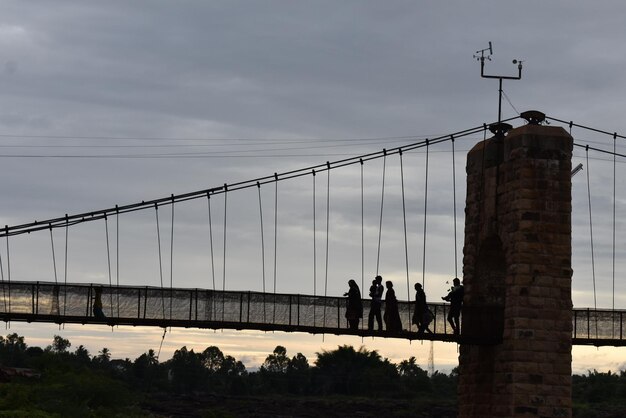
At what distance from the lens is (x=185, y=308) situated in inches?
1416

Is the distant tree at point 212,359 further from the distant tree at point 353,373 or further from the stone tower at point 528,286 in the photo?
the stone tower at point 528,286

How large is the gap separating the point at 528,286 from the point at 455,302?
117 inches

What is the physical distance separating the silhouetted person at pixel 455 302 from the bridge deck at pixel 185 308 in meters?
0.37

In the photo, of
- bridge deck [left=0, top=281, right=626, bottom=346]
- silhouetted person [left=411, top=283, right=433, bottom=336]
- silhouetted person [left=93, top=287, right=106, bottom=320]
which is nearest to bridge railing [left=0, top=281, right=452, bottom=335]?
bridge deck [left=0, top=281, right=626, bottom=346]

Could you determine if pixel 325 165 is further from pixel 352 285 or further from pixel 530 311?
pixel 530 311

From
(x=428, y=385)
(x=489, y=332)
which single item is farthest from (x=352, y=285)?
(x=428, y=385)

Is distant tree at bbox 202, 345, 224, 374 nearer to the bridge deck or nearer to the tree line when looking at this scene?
the tree line

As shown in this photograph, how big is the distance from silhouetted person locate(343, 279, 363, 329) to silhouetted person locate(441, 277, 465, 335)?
2.26 meters

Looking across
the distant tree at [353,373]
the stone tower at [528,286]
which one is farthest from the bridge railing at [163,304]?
the distant tree at [353,373]

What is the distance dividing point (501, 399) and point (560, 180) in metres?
5.64

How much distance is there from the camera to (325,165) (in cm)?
4231

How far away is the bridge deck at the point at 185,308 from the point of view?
35.6 m

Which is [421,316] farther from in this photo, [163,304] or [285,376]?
[285,376]

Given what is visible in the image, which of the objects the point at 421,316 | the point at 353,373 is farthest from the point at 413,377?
the point at 421,316
